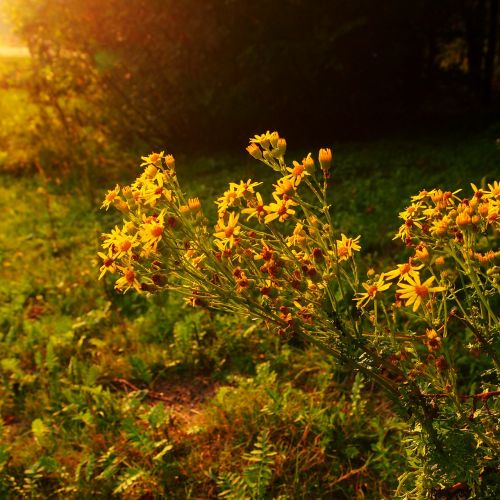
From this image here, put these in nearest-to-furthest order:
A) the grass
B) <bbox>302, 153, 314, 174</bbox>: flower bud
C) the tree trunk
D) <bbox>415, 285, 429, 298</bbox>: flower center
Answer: <bbox>415, 285, 429, 298</bbox>: flower center, <bbox>302, 153, 314, 174</bbox>: flower bud, the grass, the tree trunk

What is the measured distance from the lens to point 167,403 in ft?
9.43

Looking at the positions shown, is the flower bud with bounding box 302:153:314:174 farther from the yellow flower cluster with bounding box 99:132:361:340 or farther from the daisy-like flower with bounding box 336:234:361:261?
the daisy-like flower with bounding box 336:234:361:261

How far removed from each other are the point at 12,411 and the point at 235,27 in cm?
515

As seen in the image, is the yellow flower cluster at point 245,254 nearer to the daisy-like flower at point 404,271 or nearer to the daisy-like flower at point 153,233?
the daisy-like flower at point 153,233

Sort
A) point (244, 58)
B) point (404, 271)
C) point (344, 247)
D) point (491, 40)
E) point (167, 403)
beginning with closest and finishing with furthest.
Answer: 1. point (404, 271)
2. point (344, 247)
3. point (167, 403)
4. point (244, 58)
5. point (491, 40)

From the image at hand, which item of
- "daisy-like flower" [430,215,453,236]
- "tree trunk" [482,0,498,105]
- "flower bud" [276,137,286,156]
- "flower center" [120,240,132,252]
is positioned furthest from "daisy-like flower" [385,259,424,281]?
"tree trunk" [482,0,498,105]

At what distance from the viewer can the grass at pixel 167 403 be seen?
7.54 ft

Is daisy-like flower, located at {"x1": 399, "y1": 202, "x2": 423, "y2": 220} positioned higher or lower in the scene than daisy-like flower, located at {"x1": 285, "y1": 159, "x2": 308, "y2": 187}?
lower

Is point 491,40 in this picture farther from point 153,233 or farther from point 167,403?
point 153,233

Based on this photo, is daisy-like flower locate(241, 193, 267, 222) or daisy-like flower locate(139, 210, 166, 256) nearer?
daisy-like flower locate(139, 210, 166, 256)

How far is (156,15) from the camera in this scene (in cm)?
646

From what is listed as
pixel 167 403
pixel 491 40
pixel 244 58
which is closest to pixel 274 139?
pixel 167 403

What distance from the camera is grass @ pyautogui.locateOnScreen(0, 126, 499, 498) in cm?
230

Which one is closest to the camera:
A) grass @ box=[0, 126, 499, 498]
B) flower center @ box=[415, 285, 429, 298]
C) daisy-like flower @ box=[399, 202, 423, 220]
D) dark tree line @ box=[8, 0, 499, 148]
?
flower center @ box=[415, 285, 429, 298]
